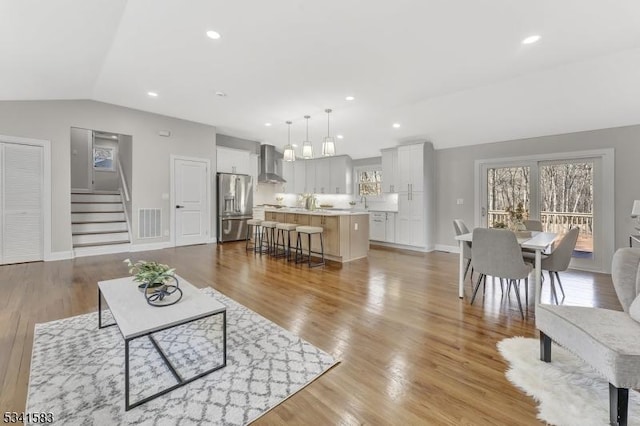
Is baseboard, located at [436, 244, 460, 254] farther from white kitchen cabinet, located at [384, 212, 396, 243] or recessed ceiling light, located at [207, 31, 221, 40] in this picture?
recessed ceiling light, located at [207, 31, 221, 40]

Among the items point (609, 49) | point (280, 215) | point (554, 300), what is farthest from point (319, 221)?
point (609, 49)

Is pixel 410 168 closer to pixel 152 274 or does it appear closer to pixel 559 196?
pixel 559 196

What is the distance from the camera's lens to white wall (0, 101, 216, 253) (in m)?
4.91

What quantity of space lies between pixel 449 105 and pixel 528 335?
4.16 metres

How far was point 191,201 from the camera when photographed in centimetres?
688

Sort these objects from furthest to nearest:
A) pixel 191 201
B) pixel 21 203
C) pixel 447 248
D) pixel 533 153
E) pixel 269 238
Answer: pixel 191 201 < pixel 269 238 < pixel 447 248 < pixel 533 153 < pixel 21 203

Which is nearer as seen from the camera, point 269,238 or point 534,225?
point 534,225

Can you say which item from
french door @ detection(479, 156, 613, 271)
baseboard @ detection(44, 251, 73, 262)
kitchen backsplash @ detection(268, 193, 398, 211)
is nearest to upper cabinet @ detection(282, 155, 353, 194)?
kitchen backsplash @ detection(268, 193, 398, 211)

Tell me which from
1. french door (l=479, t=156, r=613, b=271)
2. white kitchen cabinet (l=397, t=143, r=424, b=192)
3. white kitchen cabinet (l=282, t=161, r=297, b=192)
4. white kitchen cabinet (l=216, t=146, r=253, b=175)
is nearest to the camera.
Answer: french door (l=479, t=156, r=613, b=271)

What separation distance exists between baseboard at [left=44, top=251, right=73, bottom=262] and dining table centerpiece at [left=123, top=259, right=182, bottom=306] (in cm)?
443

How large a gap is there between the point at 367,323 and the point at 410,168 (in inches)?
191

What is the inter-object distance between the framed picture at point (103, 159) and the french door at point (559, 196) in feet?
34.6

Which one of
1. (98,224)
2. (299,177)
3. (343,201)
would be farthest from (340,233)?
(98,224)

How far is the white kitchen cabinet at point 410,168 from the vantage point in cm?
648
